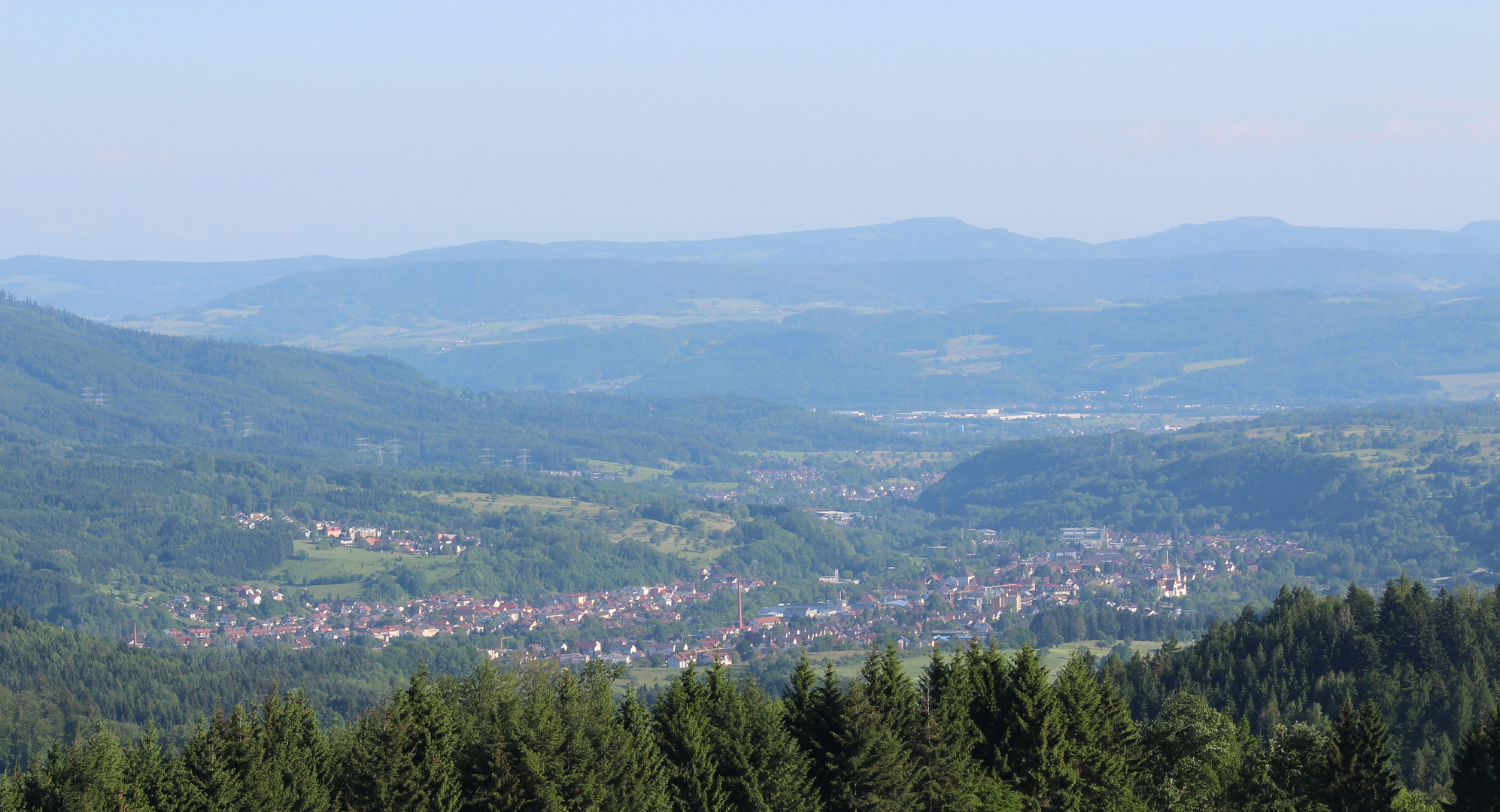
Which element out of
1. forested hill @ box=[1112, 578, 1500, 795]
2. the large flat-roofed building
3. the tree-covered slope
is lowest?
the large flat-roofed building

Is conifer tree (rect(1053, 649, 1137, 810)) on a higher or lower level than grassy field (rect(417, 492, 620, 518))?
higher

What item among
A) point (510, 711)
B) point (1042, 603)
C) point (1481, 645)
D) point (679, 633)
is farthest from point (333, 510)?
point (510, 711)

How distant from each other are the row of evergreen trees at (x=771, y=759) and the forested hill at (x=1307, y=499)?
106710 millimetres

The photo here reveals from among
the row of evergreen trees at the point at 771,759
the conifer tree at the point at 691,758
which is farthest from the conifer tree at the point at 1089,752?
the conifer tree at the point at 691,758

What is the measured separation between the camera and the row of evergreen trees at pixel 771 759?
106 feet

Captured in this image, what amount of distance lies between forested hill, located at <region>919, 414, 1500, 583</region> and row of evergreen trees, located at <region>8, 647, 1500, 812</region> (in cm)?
10671

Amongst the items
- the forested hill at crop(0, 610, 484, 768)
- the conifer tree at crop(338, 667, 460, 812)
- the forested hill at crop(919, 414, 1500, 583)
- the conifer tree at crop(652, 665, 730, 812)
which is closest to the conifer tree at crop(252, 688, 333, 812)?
the conifer tree at crop(338, 667, 460, 812)

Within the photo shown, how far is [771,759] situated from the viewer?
33.7 metres

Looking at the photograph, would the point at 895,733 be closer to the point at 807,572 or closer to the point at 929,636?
the point at 929,636

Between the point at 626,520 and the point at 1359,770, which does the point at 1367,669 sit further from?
the point at 626,520

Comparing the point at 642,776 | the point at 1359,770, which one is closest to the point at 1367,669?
the point at 1359,770

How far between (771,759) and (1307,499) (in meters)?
145

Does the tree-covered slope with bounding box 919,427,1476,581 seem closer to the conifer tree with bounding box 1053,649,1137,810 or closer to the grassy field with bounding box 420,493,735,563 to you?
the grassy field with bounding box 420,493,735,563

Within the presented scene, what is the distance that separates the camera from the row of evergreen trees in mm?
32250
